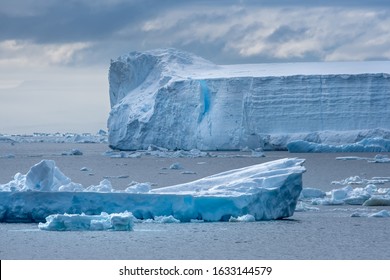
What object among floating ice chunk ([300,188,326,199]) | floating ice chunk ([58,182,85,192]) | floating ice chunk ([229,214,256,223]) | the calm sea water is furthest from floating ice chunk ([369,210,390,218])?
floating ice chunk ([58,182,85,192])

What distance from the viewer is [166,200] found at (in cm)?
978

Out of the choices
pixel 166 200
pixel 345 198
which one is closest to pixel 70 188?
pixel 166 200

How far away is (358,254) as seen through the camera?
777 centimetres

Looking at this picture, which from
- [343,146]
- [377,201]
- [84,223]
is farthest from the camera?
[343,146]

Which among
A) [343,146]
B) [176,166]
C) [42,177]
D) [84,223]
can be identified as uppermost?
[42,177]

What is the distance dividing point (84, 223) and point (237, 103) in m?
26.8

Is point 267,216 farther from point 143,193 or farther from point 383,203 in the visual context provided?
point 383,203

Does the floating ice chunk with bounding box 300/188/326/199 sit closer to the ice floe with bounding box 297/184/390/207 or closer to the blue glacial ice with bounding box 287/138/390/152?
the ice floe with bounding box 297/184/390/207

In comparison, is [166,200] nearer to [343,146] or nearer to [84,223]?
[84,223]

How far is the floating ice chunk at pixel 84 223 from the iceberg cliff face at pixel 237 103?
25.8 meters

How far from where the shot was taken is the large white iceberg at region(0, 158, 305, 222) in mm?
9719

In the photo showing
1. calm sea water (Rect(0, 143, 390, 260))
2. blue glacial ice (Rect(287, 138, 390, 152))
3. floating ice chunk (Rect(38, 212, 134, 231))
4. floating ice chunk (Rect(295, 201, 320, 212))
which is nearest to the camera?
calm sea water (Rect(0, 143, 390, 260))

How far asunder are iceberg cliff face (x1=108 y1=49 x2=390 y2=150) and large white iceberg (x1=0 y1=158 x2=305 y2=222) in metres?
24.5
